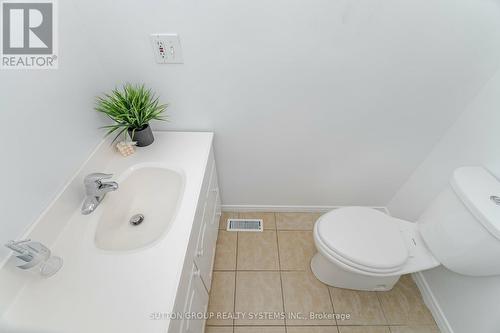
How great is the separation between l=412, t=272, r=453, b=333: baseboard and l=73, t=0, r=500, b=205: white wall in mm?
648

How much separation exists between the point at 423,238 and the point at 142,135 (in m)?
1.44

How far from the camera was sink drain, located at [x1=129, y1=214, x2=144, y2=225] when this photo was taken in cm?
90

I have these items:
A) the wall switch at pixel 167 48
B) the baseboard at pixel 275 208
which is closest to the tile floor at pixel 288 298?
the baseboard at pixel 275 208

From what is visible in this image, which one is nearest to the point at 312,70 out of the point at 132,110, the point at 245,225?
the point at 132,110

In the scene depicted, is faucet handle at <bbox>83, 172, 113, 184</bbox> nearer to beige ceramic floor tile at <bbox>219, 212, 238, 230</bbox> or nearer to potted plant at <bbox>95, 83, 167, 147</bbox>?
potted plant at <bbox>95, 83, 167, 147</bbox>

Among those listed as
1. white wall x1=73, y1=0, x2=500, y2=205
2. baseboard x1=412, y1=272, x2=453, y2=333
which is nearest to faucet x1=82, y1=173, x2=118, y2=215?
white wall x1=73, y1=0, x2=500, y2=205

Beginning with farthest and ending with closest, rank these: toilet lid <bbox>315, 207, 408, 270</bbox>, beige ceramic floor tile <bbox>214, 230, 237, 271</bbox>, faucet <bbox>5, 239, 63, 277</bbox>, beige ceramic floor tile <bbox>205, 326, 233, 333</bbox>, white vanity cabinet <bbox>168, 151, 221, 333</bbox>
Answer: beige ceramic floor tile <bbox>214, 230, 237, 271</bbox>, beige ceramic floor tile <bbox>205, 326, 233, 333</bbox>, toilet lid <bbox>315, 207, 408, 270</bbox>, white vanity cabinet <bbox>168, 151, 221, 333</bbox>, faucet <bbox>5, 239, 63, 277</bbox>

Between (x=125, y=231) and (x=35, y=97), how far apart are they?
530mm

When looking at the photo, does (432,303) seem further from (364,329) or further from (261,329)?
(261,329)

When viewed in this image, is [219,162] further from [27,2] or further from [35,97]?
[27,2]

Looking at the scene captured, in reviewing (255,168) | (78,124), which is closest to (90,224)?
(78,124)

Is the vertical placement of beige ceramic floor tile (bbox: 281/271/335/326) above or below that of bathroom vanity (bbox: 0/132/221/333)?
below

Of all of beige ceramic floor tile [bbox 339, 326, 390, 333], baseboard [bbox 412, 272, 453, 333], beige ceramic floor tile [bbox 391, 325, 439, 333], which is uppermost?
baseboard [bbox 412, 272, 453, 333]

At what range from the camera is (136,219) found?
91 centimetres
